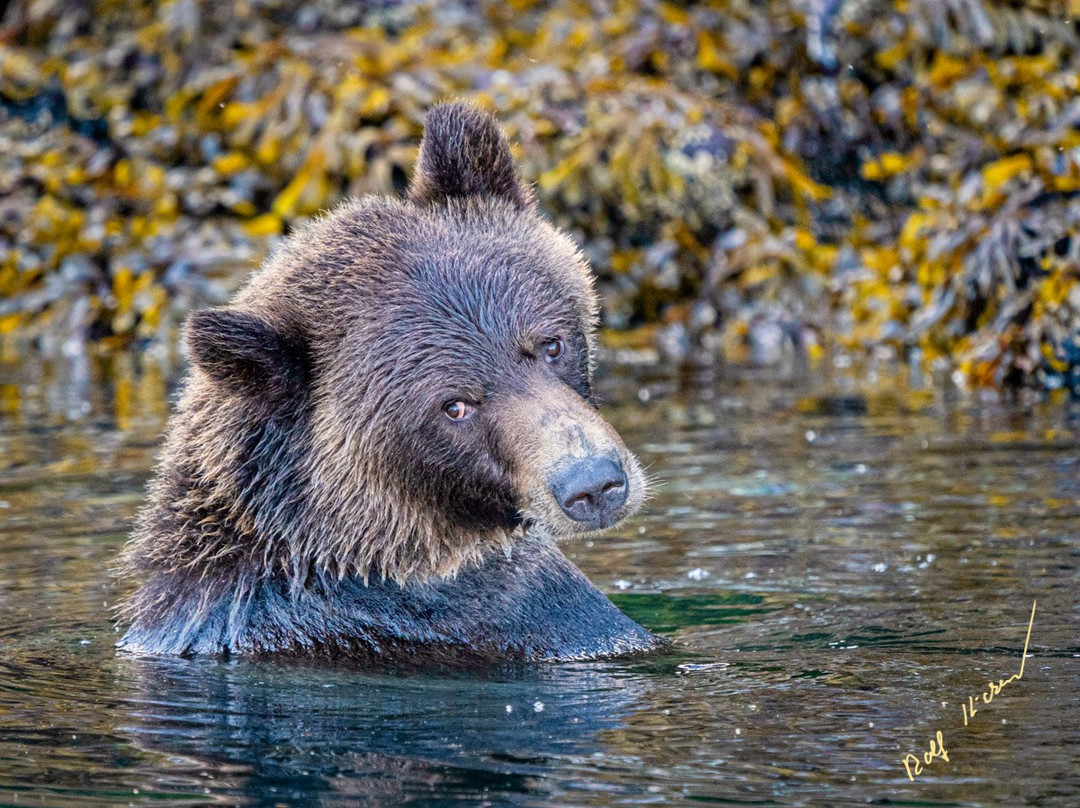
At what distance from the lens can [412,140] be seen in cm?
1742

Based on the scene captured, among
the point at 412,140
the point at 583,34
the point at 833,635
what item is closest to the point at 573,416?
the point at 833,635

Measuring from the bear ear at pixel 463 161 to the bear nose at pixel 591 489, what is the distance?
4.74ft

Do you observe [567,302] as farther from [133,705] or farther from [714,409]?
[714,409]

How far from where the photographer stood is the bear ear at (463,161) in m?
6.36

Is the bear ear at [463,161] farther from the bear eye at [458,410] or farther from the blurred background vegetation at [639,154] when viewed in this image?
the blurred background vegetation at [639,154]

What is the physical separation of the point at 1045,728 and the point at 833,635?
5.10ft

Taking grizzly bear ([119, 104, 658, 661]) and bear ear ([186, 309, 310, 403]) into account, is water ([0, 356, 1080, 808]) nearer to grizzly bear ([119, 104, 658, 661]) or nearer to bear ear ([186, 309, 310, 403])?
grizzly bear ([119, 104, 658, 661])

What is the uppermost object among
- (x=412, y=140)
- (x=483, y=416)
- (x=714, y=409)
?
(x=412, y=140)

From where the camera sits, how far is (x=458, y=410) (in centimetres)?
579

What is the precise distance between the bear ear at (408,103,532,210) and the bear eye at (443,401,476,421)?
3.08 ft
